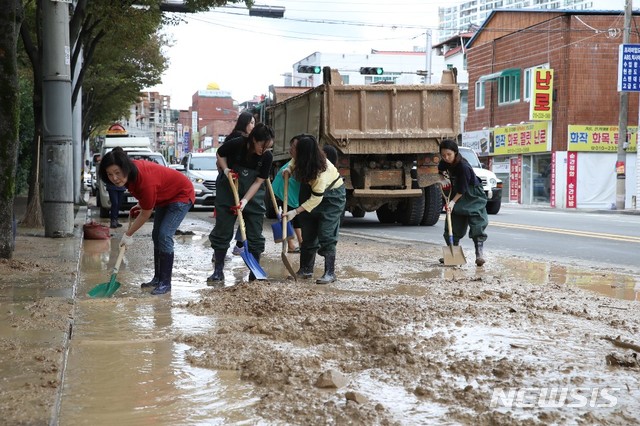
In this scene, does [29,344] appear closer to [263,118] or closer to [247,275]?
[247,275]

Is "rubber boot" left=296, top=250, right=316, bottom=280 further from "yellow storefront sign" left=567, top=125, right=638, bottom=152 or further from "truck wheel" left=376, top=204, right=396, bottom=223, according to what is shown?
"yellow storefront sign" left=567, top=125, right=638, bottom=152

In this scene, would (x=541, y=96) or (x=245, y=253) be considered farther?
(x=541, y=96)

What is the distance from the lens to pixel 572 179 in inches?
1355

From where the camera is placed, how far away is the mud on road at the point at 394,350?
3.84 meters

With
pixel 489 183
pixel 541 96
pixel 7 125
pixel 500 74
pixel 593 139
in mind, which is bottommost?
pixel 489 183

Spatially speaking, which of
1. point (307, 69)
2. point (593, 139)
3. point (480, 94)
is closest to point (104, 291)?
point (307, 69)

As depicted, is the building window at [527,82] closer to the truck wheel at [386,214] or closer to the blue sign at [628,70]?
the blue sign at [628,70]

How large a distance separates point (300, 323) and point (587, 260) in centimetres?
641

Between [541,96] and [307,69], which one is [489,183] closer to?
[307,69]

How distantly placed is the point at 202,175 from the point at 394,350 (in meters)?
18.7

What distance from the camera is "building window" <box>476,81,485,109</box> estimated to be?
41531mm

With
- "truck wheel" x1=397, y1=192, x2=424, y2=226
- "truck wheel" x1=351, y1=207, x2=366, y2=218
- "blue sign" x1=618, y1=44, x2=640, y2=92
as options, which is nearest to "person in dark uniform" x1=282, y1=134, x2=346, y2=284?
"truck wheel" x1=397, y1=192, x2=424, y2=226

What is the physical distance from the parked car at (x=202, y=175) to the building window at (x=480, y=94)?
2073cm

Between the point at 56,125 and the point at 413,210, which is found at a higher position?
the point at 56,125
